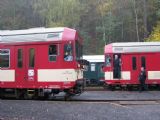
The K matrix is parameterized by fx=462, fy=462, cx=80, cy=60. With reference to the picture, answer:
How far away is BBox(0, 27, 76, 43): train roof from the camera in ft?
76.6

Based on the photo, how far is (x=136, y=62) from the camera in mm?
32750

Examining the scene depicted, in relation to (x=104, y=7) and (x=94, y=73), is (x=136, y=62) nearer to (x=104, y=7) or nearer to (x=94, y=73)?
(x=94, y=73)

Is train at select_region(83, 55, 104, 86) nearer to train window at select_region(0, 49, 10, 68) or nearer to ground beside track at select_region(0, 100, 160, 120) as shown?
train window at select_region(0, 49, 10, 68)

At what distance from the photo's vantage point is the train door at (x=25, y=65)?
77.9 feet

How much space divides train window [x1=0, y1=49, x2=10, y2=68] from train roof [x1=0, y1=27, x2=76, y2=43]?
529 mm

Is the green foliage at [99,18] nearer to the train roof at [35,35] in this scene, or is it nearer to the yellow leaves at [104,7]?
the yellow leaves at [104,7]

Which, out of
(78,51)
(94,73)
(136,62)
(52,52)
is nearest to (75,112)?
(52,52)

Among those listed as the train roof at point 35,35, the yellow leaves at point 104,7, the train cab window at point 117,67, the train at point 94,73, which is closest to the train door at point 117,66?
the train cab window at point 117,67

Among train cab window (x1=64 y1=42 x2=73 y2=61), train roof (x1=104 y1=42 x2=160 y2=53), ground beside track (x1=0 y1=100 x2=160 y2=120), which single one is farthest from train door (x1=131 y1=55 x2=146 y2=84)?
ground beside track (x1=0 y1=100 x2=160 y2=120)

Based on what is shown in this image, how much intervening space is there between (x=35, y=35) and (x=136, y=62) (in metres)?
11.1

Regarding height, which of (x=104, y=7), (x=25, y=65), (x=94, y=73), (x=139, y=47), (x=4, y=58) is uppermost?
(x=104, y=7)

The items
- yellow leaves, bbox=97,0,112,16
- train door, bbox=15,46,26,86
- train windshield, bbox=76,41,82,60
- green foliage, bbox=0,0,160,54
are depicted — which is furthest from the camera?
yellow leaves, bbox=97,0,112,16

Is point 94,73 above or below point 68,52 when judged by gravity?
below

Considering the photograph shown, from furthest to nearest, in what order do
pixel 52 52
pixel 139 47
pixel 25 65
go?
pixel 139 47 → pixel 25 65 → pixel 52 52
